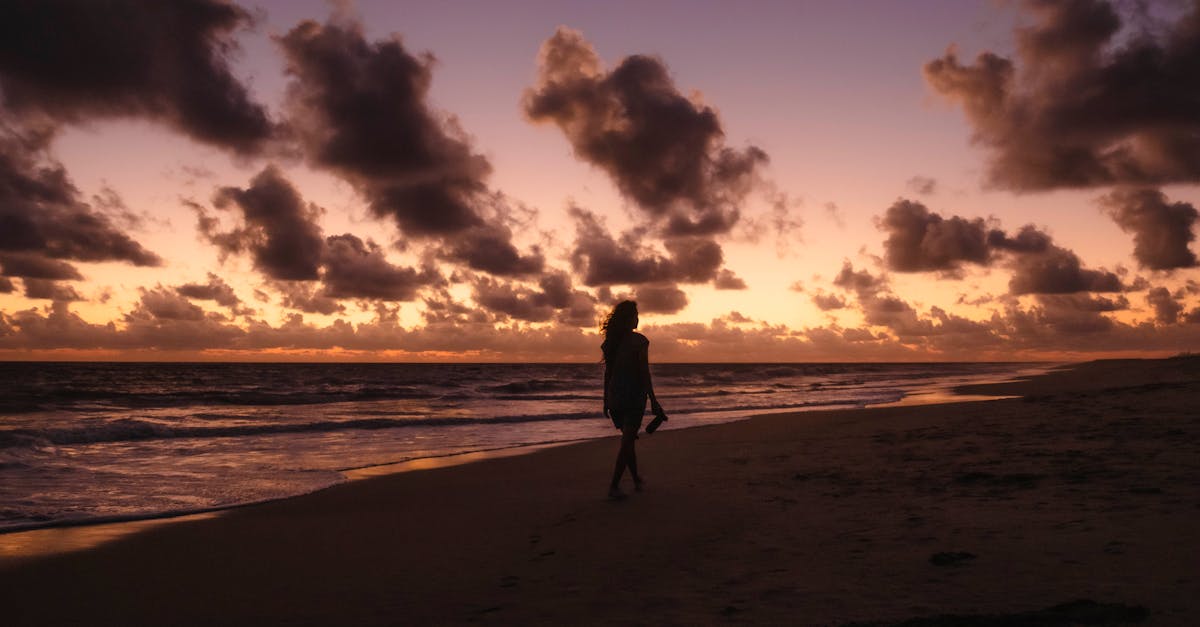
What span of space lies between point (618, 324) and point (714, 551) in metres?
3.60

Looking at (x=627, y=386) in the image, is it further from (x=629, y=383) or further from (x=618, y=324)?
(x=618, y=324)

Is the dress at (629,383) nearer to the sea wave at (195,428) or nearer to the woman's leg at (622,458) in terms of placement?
the woman's leg at (622,458)

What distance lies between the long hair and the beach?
1826 mm

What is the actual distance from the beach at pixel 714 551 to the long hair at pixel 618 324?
5.99ft

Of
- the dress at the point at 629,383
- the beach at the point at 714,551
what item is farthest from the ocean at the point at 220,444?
the dress at the point at 629,383

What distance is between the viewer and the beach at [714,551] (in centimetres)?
424

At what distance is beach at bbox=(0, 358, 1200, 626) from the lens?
4.24 m

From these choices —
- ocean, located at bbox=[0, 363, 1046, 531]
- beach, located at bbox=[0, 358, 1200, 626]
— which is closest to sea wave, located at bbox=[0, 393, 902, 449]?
ocean, located at bbox=[0, 363, 1046, 531]

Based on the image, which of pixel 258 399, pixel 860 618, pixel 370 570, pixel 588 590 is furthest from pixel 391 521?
pixel 258 399

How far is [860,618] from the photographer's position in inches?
153

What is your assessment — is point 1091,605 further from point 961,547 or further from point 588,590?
point 588,590

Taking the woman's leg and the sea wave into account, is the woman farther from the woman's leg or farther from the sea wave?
the sea wave

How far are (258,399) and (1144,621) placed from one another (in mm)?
39324

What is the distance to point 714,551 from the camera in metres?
5.75
